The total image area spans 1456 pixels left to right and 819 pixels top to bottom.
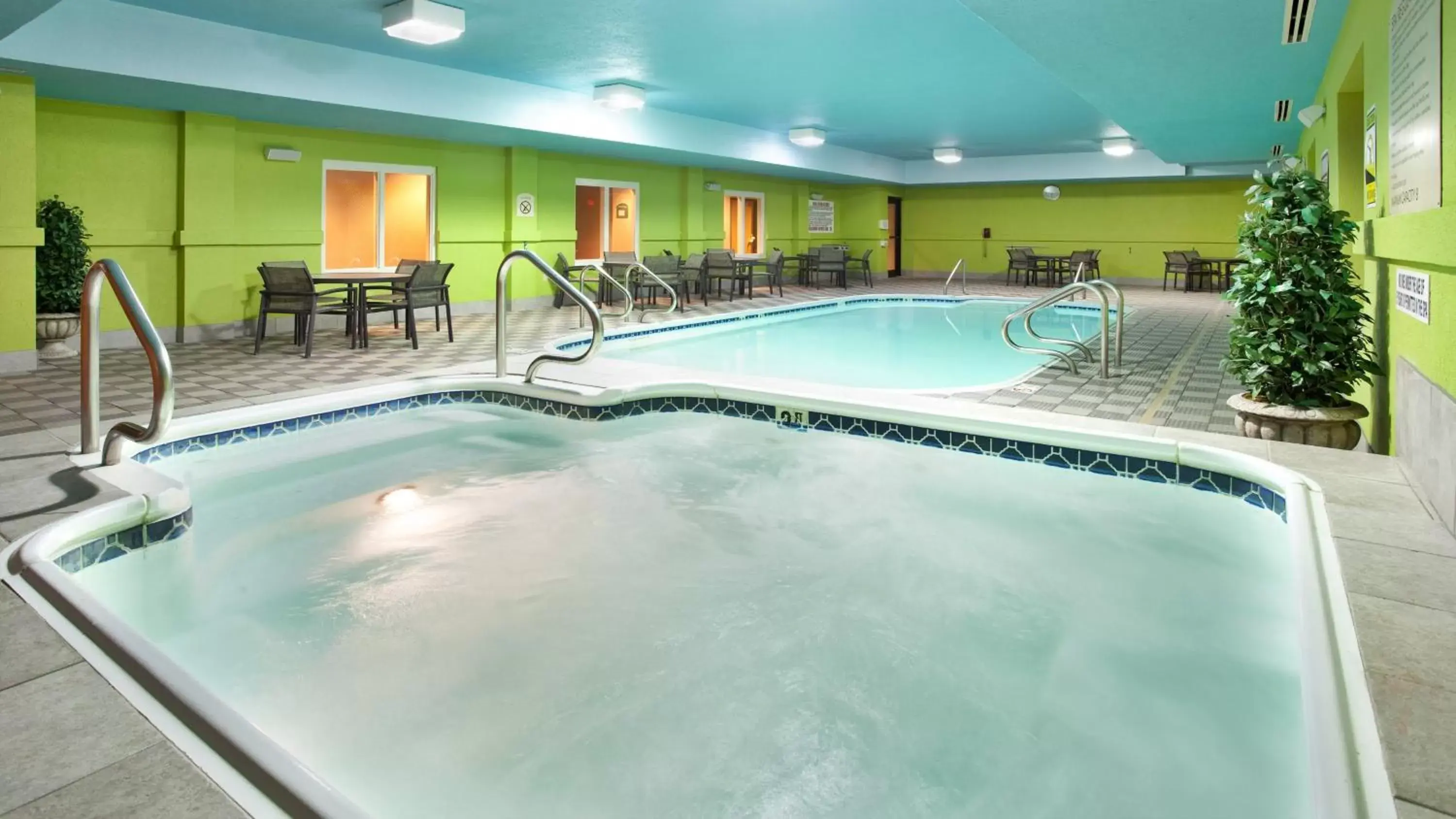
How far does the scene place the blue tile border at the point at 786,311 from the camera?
326 inches

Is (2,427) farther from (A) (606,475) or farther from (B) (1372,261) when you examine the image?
(B) (1372,261)

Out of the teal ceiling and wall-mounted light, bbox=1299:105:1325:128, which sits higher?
the teal ceiling

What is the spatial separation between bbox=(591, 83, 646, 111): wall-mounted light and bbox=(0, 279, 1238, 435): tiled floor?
2.19 meters

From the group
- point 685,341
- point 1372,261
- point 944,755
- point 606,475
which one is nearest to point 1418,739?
point 944,755

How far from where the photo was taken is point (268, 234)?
8680 mm

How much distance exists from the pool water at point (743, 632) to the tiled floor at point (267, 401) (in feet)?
0.96

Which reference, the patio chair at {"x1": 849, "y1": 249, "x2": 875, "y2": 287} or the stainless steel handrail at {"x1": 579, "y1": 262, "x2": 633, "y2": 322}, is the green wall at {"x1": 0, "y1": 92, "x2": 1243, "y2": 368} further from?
the patio chair at {"x1": 849, "y1": 249, "x2": 875, "y2": 287}

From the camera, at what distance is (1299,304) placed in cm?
397

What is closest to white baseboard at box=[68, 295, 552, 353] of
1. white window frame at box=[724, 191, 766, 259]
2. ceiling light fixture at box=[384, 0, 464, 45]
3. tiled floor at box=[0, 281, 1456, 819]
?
tiled floor at box=[0, 281, 1456, 819]

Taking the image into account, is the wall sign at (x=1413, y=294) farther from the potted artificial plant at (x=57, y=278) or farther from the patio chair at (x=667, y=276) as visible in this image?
the potted artificial plant at (x=57, y=278)

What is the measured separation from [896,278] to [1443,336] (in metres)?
16.2

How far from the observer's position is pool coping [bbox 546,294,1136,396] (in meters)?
5.43

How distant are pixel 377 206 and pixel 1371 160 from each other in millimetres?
8908

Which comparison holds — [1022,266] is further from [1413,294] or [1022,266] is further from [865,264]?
[1413,294]
